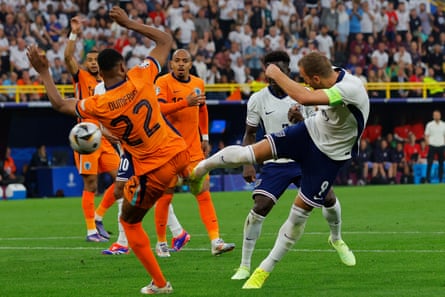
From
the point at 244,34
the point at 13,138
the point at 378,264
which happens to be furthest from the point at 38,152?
the point at 378,264

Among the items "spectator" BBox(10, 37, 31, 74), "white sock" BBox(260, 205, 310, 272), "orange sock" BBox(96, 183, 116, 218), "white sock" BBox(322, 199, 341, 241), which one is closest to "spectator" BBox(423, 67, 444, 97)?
"spectator" BBox(10, 37, 31, 74)

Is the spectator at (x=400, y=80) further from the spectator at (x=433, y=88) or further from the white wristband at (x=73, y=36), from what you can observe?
the white wristband at (x=73, y=36)

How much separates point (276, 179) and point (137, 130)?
8.43 ft

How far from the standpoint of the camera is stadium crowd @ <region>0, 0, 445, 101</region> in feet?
102

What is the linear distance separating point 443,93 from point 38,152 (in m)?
13.7

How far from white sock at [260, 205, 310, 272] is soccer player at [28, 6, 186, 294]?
1.04 meters

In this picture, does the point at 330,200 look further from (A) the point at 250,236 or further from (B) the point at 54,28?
(B) the point at 54,28

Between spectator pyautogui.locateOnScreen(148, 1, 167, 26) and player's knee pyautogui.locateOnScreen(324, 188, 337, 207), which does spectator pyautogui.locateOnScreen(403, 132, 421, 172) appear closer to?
spectator pyautogui.locateOnScreen(148, 1, 167, 26)

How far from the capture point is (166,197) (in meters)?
13.6

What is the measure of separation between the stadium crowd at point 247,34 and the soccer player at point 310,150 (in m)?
20.8

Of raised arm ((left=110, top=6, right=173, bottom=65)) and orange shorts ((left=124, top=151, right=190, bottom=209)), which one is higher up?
raised arm ((left=110, top=6, right=173, bottom=65))

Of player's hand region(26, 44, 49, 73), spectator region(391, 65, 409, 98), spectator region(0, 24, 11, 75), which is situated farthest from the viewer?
spectator region(391, 65, 409, 98)

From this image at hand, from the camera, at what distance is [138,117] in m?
9.62

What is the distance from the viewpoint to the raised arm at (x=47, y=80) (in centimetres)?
937
